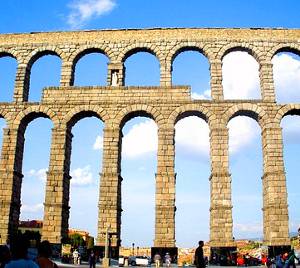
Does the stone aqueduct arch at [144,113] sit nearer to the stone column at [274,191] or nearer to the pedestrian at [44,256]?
the stone column at [274,191]

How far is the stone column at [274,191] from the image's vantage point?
90.1 feet

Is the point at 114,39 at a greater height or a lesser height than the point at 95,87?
greater

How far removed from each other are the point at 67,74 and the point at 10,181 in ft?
28.3

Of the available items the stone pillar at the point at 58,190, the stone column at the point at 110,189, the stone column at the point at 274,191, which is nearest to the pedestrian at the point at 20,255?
the stone column at the point at 110,189

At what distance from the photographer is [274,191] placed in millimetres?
27969

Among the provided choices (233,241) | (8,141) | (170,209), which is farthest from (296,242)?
(8,141)

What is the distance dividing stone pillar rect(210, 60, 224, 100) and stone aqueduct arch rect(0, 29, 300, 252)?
7 centimetres

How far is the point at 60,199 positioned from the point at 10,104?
801cm

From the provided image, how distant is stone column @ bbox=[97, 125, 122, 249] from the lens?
28188 millimetres

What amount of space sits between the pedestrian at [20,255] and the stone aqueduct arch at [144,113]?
23211 mm

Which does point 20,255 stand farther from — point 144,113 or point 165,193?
point 144,113

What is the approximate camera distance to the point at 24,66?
106ft

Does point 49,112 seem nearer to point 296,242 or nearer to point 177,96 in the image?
point 177,96

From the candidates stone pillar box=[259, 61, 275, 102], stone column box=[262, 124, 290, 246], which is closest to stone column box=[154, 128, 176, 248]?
stone column box=[262, 124, 290, 246]
